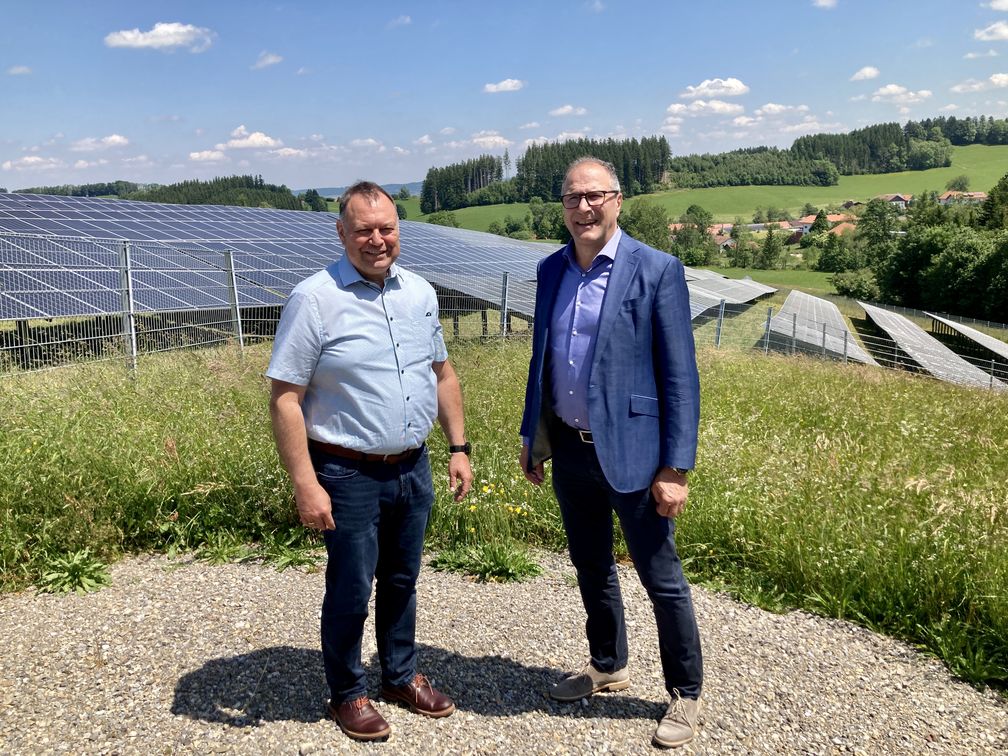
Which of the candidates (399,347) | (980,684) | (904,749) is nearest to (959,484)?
(980,684)

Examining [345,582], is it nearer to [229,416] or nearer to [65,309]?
[229,416]

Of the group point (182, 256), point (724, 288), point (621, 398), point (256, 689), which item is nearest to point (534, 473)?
point (621, 398)

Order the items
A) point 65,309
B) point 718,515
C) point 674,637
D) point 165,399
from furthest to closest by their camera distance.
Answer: point 65,309
point 165,399
point 718,515
point 674,637

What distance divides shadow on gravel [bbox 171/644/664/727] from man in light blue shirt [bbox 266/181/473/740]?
24 cm

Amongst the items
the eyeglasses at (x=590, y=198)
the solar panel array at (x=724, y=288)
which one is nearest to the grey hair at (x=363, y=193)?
the eyeglasses at (x=590, y=198)

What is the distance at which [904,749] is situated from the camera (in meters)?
2.63

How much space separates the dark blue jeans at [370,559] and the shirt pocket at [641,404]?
2.63ft

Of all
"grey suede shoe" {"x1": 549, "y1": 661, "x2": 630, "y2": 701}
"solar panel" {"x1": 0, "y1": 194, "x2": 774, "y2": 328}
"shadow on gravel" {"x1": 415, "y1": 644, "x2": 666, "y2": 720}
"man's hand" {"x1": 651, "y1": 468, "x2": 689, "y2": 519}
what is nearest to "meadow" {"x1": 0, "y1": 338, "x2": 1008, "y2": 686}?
"shadow on gravel" {"x1": 415, "y1": 644, "x2": 666, "y2": 720}

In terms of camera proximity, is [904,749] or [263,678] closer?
[904,749]

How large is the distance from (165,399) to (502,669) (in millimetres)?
4072

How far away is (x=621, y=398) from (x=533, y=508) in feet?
7.07

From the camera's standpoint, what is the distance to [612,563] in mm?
2934

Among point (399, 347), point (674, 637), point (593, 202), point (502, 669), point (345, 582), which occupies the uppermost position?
point (593, 202)

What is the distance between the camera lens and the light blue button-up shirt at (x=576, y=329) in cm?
261
